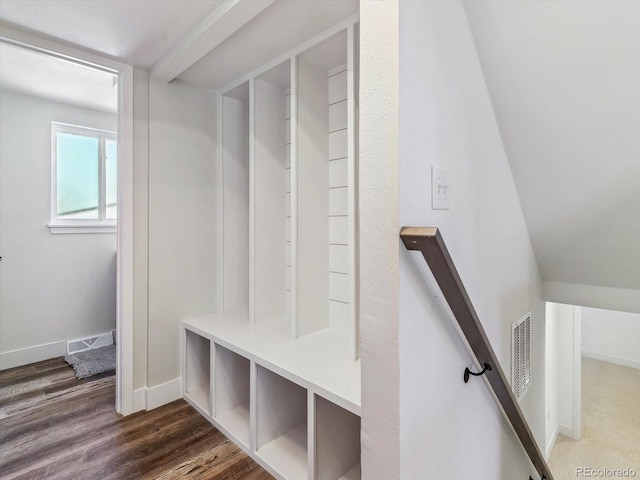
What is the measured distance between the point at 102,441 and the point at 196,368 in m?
0.66

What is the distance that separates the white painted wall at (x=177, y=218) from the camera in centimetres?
224

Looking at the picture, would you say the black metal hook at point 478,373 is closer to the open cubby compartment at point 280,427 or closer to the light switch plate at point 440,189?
the light switch plate at point 440,189

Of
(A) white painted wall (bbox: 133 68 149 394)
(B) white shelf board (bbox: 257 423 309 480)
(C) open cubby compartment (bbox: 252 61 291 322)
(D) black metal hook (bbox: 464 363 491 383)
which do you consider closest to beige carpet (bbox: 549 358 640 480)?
(B) white shelf board (bbox: 257 423 309 480)

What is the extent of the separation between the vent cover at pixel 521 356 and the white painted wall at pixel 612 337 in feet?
10.6

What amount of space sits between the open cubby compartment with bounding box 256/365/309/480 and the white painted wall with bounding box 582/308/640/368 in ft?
14.4

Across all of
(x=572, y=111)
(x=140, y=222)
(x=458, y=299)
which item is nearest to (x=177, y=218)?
(x=140, y=222)

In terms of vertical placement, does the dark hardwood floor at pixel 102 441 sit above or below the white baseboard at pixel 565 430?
above

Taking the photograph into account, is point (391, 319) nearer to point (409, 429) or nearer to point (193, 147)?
point (409, 429)

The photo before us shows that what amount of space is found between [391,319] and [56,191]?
354cm

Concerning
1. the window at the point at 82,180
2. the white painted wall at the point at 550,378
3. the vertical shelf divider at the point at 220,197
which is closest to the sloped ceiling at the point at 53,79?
the window at the point at 82,180

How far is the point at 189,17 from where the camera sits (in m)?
1.61

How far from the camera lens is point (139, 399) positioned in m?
2.17

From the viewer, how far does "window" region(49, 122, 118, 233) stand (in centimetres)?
309

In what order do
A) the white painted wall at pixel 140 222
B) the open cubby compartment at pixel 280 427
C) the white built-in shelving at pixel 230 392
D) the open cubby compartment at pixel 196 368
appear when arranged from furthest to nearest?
the open cubby compartment at pixel 196 368 < the white painted wall at pixel 140 222 < the white built-in shelving at pixel 230 392 < the open cubby compartment at pixel 280 427
